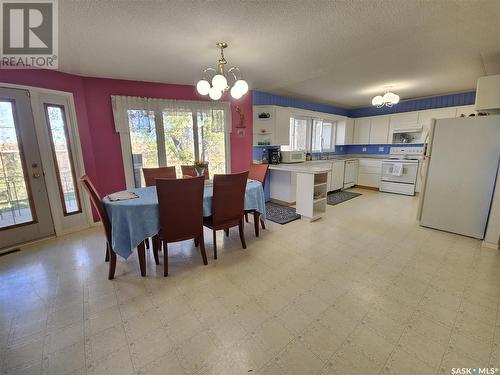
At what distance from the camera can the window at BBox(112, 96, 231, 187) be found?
3.41 meters

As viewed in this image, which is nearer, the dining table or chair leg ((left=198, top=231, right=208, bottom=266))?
the dining table

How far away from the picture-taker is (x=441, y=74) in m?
3.27

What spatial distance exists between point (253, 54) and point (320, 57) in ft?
2.65

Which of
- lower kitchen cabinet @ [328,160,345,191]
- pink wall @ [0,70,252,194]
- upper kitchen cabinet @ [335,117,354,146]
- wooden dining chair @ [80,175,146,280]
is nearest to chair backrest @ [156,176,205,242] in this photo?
wooden dining chair @ [80,175,146,280]

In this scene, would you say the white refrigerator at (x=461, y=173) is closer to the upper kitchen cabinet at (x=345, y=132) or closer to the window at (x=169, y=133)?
the upper kitchen cabinet at (x=345, y=132)

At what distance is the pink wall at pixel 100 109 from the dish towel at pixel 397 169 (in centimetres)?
484

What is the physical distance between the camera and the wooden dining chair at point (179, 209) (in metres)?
1.99

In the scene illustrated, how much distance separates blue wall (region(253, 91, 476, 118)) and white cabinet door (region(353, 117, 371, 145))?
379mm

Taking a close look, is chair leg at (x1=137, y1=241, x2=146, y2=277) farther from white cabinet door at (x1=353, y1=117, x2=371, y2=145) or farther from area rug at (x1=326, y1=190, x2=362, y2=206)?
white cabinet door at (x1=353, y1=117, x2=371, y2=145)

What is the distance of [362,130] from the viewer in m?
6.02

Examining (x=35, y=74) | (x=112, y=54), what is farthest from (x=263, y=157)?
(x=35, y=74)

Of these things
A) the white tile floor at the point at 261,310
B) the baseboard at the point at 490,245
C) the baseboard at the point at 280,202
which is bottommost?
the white tile floor at the point at 261,310

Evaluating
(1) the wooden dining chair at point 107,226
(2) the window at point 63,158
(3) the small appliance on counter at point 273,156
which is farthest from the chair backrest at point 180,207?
(3) the small appliance on counter at point 273,156

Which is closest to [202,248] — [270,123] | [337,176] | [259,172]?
[259,172]
